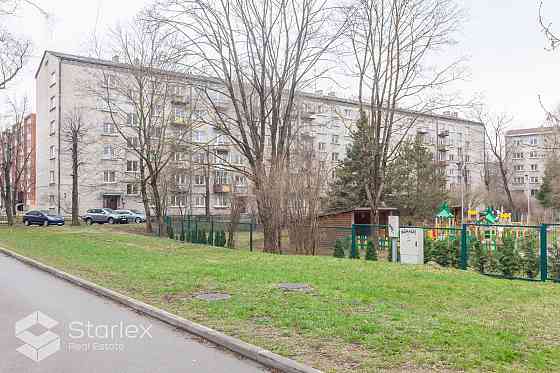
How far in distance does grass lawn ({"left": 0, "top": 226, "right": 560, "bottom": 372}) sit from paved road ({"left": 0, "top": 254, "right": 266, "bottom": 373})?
62 cm

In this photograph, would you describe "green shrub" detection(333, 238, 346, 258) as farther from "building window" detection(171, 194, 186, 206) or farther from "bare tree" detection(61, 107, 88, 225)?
"building window" detection(171, 194, 186, 206)

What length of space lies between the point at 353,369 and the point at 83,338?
3744 millimetres

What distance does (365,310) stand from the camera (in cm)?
837

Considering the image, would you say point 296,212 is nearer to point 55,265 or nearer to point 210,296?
point 55,265

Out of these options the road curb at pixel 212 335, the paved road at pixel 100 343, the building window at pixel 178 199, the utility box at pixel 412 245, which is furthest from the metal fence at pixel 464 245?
the building window at pixel 178 199

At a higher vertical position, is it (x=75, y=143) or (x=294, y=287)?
(x=75, y=143)

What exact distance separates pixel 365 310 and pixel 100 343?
395 cm

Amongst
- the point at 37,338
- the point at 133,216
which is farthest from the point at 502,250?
the point at 133,216

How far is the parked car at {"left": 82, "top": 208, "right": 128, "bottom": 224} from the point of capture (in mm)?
51938

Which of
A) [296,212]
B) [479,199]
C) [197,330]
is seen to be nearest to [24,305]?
[197,330]

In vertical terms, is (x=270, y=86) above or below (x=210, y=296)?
above

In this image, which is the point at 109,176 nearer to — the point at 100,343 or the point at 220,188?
the point at 220,188

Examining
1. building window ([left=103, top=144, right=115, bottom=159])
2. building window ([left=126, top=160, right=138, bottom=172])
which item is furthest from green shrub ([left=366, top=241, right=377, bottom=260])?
building window ([left=126, top=160, right=138, bottom=172])

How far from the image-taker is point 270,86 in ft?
74.9
